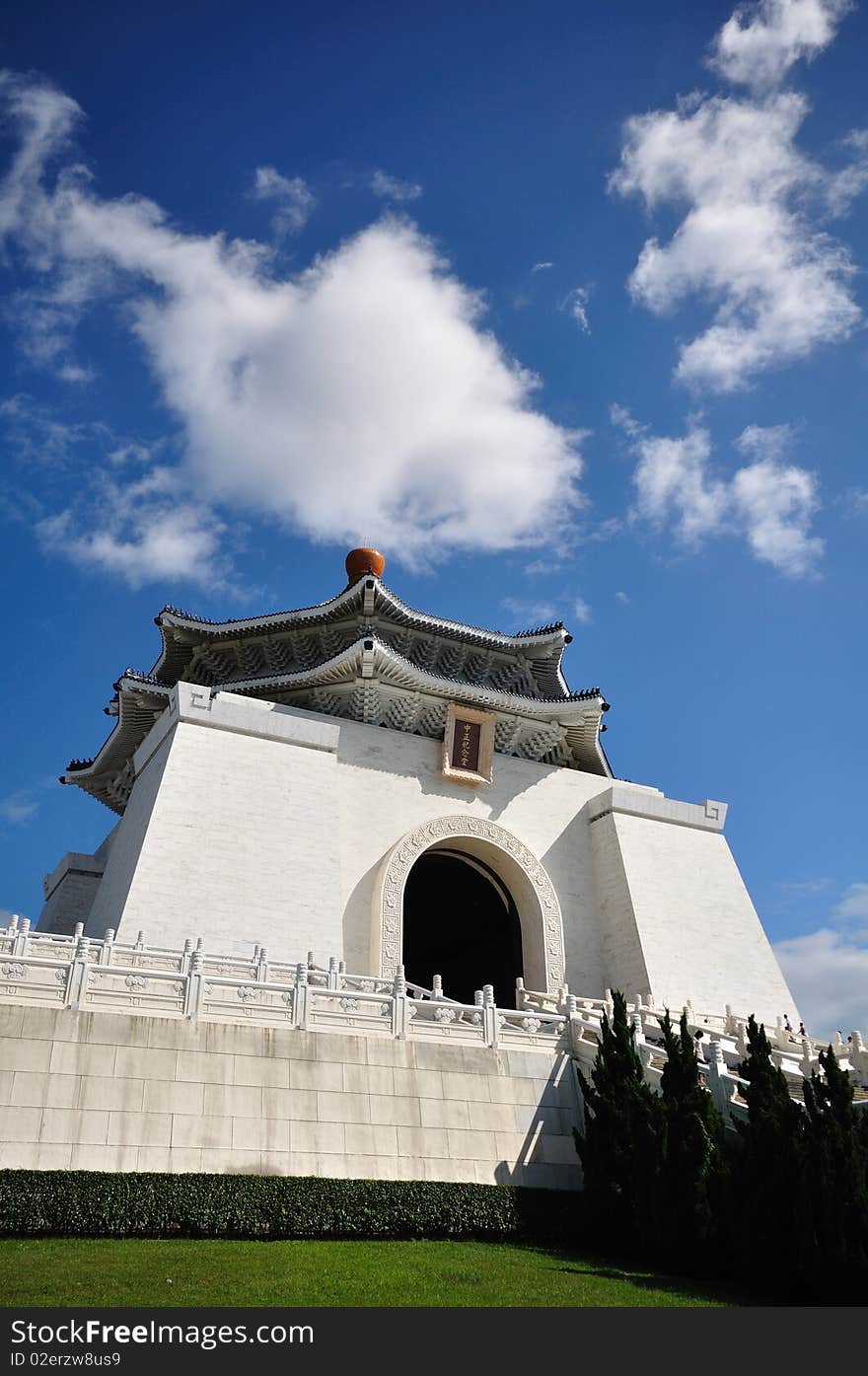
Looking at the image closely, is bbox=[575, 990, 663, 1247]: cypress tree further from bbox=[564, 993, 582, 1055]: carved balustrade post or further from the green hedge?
bbox=[564, 993, 582, 1055]: carved balustrade post

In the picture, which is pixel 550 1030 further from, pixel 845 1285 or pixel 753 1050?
pixel 845 1285

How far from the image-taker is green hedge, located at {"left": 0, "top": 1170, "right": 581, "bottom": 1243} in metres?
8.55

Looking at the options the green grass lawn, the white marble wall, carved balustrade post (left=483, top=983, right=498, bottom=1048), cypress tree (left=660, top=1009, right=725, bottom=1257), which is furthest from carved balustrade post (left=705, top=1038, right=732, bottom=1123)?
the white marble wall

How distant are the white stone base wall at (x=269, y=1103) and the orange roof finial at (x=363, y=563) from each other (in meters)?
14.7

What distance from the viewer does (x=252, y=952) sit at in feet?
51.7

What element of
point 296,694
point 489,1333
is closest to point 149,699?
point 296,694

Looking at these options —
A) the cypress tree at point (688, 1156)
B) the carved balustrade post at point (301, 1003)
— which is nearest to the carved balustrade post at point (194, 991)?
the carved balustrade post at point (301, 1003)

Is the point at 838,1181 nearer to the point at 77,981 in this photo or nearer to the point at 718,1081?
the point at 718,1081

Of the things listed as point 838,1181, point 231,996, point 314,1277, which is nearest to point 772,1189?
point 838,1181

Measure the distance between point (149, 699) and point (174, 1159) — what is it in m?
12.9

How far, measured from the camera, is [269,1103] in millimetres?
10203

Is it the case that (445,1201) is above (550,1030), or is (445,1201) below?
below

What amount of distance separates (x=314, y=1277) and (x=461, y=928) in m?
16.0

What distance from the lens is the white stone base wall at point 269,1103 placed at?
370 inches
